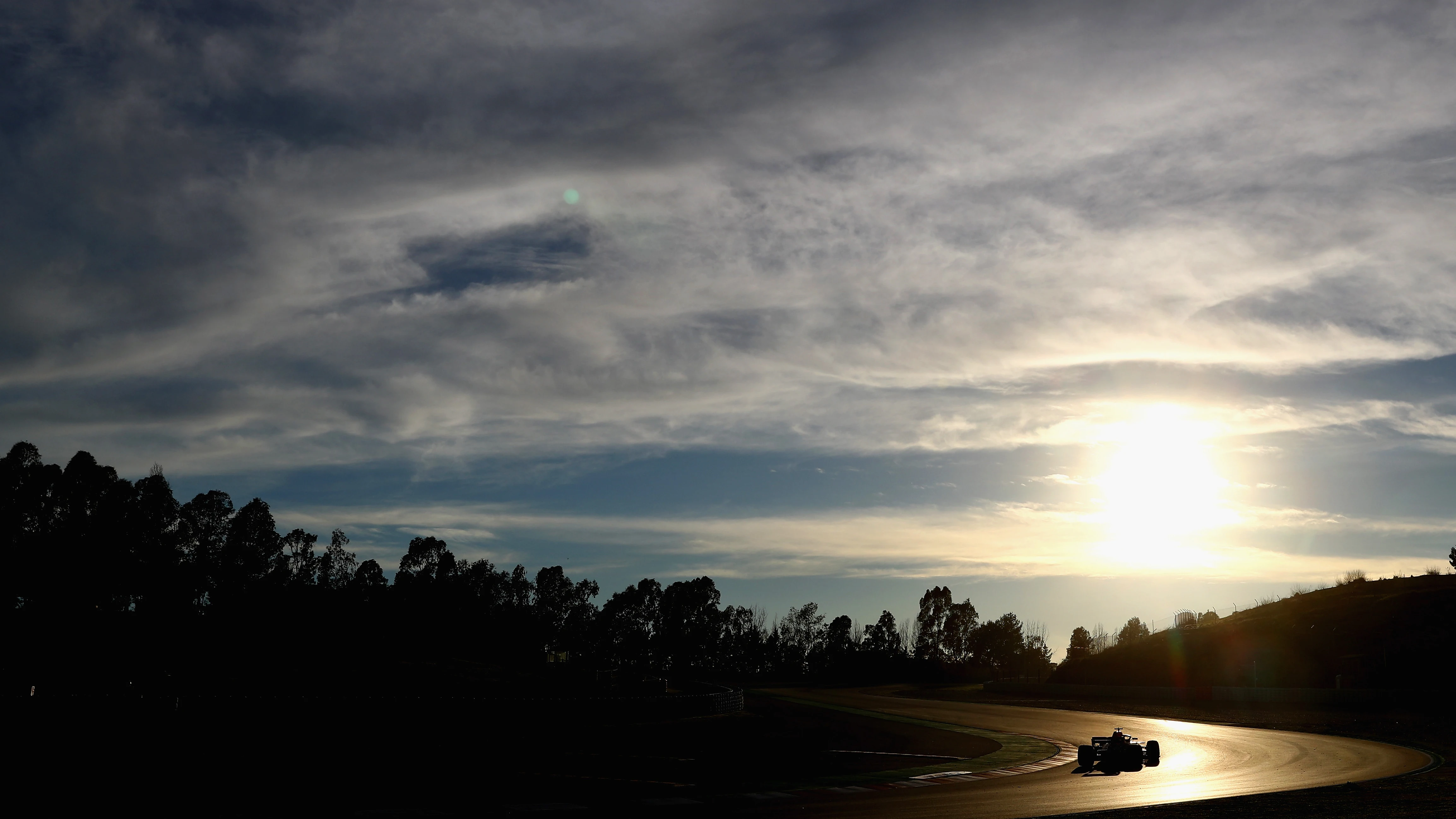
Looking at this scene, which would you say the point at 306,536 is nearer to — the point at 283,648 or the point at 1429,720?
the point at 283,648

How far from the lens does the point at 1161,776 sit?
3198cm

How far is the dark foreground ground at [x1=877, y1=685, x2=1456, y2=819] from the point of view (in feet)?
74.4

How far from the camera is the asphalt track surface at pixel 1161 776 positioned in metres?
24.3

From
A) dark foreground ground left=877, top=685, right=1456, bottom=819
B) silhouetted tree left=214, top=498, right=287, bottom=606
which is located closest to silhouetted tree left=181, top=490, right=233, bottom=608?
silhouetted tree left=214, top=498, right=287, bottom=606

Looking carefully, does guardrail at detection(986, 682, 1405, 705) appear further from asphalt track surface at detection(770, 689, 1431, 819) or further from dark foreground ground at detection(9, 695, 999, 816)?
dark foreground ground at detection(9, 695, 999, 816)

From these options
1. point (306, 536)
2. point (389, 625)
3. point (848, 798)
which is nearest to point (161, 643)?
point (389, 625)

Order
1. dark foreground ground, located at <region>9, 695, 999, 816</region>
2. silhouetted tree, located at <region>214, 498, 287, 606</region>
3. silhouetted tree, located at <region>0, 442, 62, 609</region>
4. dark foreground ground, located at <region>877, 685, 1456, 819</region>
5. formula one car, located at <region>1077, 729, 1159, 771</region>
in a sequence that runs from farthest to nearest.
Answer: silhouetted tree, located at <region>214, 498, 287, 606</region>
silhouetted tree, located at <region>0, 442, 62, 609</region>
formula one car, located at <region>1077, 729, 1159, 771</region>
dark foreground ground, located at <region>9, 695, 999, 816</region>
dark foreground ground, located at <region>877, 685, 1456, 819</region>

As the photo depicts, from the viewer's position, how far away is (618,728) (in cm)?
4006

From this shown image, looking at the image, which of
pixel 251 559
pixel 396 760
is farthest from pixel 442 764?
pixel 251 559

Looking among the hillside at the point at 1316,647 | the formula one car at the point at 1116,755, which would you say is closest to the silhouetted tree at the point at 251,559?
the hillside at the point at 1316,647

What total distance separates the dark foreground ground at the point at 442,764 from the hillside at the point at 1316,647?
153ft

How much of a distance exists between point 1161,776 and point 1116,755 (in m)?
1.66

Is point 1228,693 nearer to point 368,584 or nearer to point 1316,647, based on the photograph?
point 1316,647

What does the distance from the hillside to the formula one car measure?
61.6 meters
